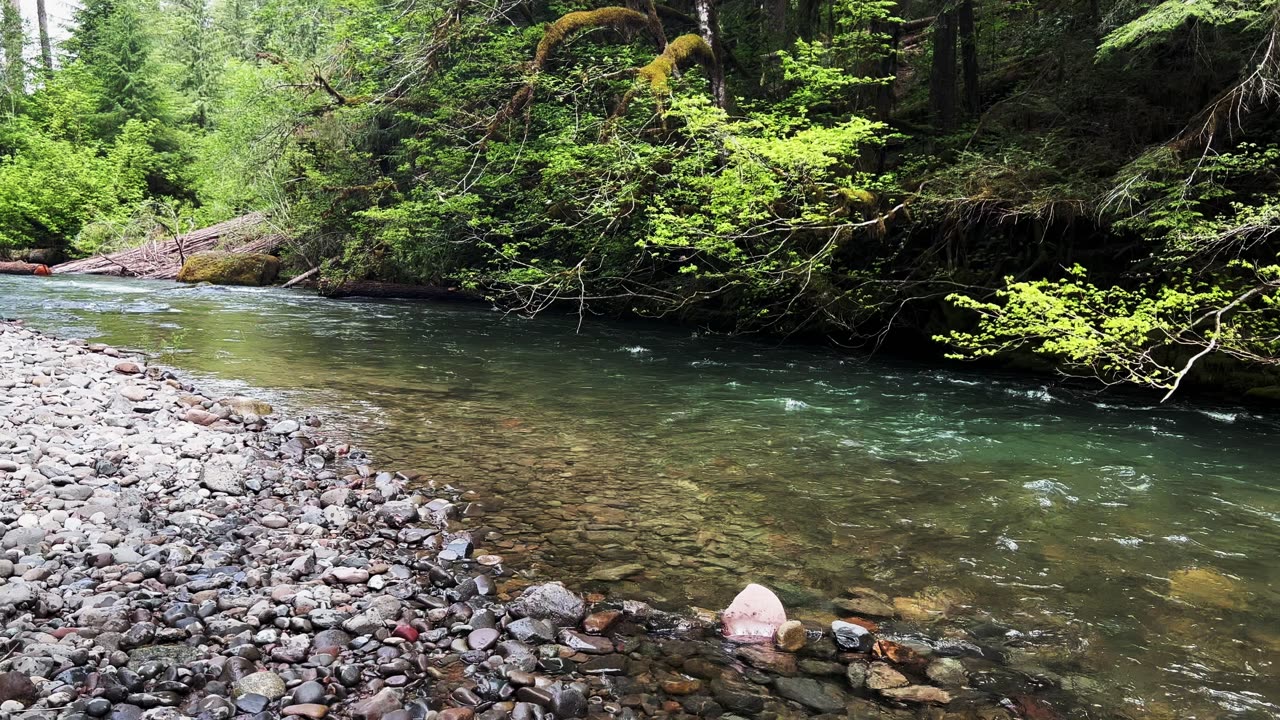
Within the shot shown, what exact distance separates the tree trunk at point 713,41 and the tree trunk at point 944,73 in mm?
4286

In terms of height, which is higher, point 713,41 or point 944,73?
point 713,41

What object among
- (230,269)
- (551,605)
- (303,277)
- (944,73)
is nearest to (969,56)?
(944,73)

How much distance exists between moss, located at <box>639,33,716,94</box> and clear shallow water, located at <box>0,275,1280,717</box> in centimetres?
526

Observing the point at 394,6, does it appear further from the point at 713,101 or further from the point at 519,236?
the point at 713,101

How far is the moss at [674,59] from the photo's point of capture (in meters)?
14.2

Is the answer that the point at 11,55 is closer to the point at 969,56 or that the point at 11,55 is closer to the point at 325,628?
the point at 969,56

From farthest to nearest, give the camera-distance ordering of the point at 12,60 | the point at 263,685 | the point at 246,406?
the point at 12,60 < the point at 246,406 < the point at 263,685

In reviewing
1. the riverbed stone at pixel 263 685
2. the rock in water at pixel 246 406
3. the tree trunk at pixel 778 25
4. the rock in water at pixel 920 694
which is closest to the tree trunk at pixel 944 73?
the tree trunk at pixel 778 25

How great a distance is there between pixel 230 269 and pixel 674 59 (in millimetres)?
20073

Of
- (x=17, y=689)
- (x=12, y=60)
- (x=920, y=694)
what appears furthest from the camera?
(x=12, y=60)

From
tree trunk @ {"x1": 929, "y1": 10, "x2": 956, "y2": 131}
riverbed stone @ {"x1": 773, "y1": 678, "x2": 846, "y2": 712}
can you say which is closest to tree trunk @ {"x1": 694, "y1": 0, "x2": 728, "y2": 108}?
tree trunk @ {"x1": 929, "y1": 10, "x2": 956, "y2": 131}

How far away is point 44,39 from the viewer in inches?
1706

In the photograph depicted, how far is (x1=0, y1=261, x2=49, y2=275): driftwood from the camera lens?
29.3 metres

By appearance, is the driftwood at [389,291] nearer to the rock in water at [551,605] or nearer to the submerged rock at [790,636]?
the rock in water at [551,605]
